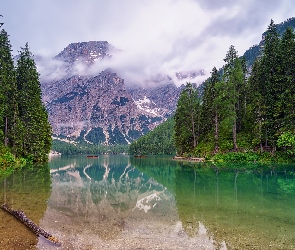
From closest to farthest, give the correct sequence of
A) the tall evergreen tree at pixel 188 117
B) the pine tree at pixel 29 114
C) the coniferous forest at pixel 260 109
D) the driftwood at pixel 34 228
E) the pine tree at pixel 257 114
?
the driftwood at pixel 34 228
the coniferous forest at pixel 260 109
the pine tree at pixel 257 114
the pine tree at pixel 29 114
the tall evergreen tree at pixel 188 117

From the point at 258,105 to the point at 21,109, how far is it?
51383mm

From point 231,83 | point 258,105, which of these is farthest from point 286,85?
point 231,83

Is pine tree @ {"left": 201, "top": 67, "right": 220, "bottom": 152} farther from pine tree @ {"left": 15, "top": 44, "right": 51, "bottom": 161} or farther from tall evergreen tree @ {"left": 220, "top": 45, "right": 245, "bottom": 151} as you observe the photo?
pine tree @ {"left": 15, "top": 44, "right": 51, "bottom": 161}

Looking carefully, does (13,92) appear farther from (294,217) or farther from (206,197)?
(294,217)

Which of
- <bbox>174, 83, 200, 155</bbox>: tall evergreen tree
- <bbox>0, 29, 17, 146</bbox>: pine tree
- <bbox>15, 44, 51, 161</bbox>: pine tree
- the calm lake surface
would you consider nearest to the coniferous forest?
<bbox>174, 83, 200, 155</bbox>: tall evergreen tree

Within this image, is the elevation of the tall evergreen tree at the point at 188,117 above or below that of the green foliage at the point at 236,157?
above

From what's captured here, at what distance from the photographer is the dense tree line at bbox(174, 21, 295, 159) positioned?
4953 centimetres

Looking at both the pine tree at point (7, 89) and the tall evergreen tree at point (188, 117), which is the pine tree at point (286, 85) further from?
the pine tree at point (7, 89)

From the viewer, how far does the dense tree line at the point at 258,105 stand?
49.5 m

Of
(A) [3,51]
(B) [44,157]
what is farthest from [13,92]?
(B) [44,157]

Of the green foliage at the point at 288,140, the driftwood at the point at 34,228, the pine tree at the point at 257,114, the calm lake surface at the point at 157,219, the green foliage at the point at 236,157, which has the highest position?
the pine tree at the point at 257,114

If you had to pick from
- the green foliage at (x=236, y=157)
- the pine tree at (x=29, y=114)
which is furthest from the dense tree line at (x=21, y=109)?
the green foliage at (x=236, y=157)

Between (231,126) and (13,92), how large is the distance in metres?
46.5

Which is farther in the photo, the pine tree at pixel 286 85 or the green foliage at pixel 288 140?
the pine tree at pixel 286 85
